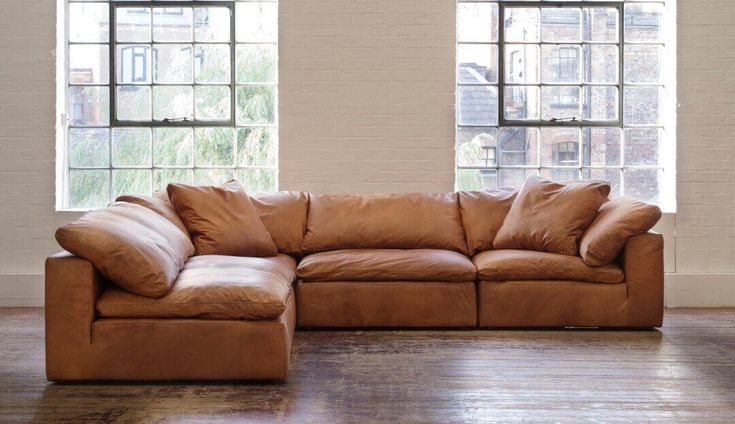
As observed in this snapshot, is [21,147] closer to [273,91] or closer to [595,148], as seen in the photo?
[273,91]

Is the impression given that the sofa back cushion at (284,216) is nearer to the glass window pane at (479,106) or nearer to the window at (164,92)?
the window at (164,92)

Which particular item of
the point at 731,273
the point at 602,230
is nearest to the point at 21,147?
the point at 602,230

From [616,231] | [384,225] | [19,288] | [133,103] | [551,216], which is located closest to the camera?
[616,231]

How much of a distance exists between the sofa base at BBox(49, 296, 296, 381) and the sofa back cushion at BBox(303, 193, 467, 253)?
6.28 feet

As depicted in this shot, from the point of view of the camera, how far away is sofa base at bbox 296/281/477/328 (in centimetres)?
523

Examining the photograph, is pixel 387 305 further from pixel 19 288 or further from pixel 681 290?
pixel 19 288

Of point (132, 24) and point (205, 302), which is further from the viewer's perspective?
point (132, 24)

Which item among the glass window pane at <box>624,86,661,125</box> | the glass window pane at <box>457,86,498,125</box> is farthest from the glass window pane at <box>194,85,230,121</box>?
the glass window pane at <box>624,86,661,125</box>

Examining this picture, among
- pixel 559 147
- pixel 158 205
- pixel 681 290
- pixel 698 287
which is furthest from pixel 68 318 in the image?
pixel 698 287

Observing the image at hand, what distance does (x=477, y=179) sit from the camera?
6660 millimetres

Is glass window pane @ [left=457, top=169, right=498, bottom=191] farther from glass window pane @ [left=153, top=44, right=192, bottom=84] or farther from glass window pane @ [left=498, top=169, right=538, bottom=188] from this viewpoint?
glass window pane @ [left=153, top=44, right=192, bottom=84]

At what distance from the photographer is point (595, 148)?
669 cm

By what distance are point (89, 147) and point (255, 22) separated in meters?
1.74

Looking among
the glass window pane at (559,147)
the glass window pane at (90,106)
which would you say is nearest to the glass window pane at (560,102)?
the glass window pane at (559,147)
